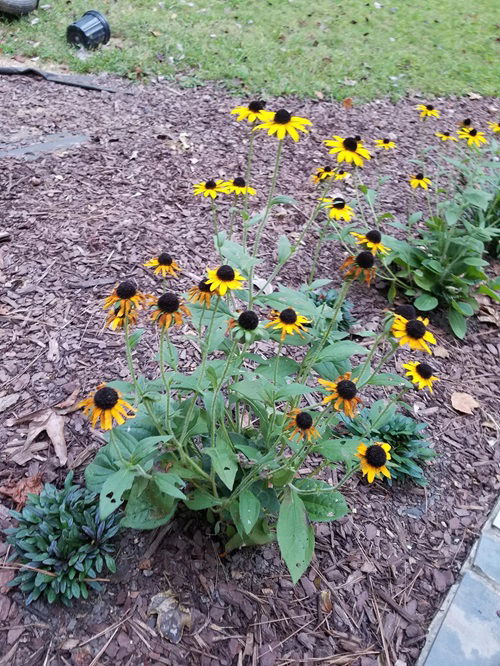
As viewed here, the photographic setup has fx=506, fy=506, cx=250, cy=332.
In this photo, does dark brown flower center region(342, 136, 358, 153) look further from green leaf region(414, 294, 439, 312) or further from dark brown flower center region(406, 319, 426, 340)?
green leaf region(414, 294, 439, 312)

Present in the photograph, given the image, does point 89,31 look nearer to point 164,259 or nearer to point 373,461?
point 164,259

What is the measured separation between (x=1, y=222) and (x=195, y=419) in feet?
7.80

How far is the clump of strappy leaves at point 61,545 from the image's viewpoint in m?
1.84

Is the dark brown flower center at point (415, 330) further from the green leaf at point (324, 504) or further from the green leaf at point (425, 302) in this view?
the green leaf at point (425, 302)

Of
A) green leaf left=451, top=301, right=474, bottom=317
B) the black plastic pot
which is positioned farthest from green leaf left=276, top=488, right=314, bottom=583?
the black plastic pot

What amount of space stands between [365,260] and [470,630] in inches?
59.0

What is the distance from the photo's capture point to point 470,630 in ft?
6.42

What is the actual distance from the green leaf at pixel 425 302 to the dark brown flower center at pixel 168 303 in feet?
7.34

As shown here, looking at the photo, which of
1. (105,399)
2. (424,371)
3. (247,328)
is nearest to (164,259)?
(247,328)

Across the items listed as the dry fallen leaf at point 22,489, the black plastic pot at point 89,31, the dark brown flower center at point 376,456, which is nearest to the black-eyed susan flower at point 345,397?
the dark brown flower center at point 376,456

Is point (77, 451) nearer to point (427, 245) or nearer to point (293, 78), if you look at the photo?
point (427, 245)

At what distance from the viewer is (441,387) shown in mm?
3018

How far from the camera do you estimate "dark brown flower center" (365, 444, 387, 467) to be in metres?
1.63

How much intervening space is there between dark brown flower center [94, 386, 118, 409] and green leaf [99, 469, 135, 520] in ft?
0.75
